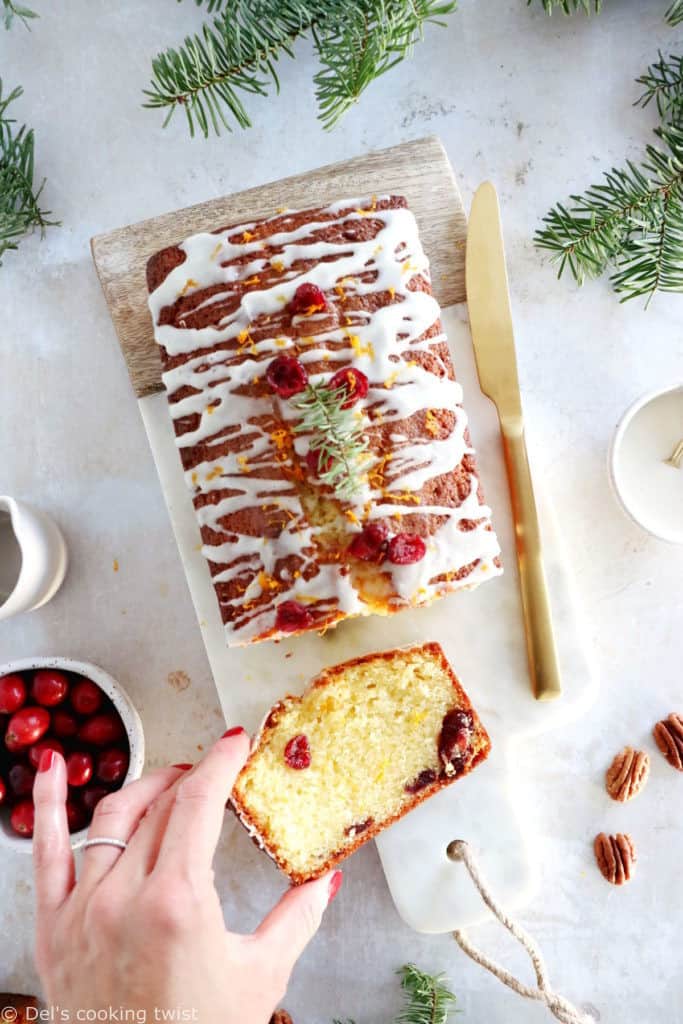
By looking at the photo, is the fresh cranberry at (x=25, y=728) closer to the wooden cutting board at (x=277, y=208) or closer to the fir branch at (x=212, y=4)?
the wooden cutting board at (x=277, y=208)

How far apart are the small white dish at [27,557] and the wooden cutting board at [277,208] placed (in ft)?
1.34

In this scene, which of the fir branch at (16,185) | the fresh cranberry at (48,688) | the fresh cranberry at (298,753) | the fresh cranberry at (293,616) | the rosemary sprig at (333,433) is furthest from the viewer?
the fir branch at (16,185)

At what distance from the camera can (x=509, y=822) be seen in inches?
85.8

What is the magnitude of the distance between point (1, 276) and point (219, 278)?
807mm

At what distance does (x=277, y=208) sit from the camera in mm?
2238

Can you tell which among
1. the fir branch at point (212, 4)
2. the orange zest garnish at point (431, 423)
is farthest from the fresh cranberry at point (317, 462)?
the fir branch at point (212, 4)

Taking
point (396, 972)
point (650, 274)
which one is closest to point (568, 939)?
point (396, 972)

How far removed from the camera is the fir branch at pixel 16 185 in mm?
2277

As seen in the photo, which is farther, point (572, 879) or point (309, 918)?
point (572, 879)

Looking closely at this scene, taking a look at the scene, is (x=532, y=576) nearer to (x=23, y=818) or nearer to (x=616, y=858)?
(x=616, y=858)

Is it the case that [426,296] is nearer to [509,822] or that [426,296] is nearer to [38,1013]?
[509,822]

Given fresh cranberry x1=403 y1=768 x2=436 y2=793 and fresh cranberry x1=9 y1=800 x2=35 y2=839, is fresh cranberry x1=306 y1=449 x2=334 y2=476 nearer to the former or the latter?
fresh cranberry x1=403 y1=768 x2=436 y2=793

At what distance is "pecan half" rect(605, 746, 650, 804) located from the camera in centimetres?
228

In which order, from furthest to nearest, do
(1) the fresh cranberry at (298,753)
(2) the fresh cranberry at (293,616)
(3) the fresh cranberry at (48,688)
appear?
(3) the fresh cranberry at (48,688), (1) the fresh cranberry at (298,753), (2) the fresh cranberry at (293,616)
